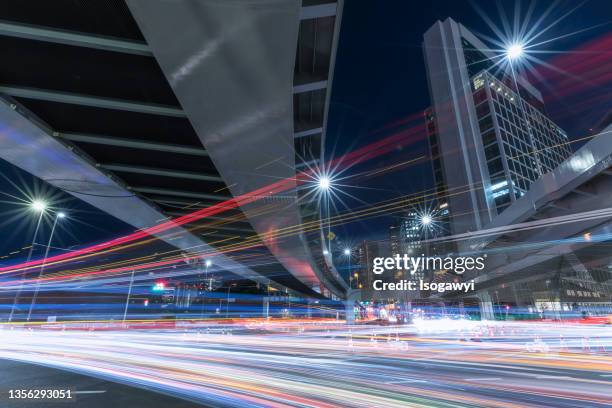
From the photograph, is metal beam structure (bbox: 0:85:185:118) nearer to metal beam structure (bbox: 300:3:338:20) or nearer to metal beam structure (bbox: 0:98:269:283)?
metal beam structure (bbox: 0:98:269:283)

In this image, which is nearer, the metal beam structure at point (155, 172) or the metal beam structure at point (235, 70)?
the metal beam structure at point (235, 70)

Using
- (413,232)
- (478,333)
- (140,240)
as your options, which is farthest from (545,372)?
(413,232)

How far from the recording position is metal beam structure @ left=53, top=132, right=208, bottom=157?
29.3 ft

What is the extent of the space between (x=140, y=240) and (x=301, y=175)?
55.8 ft

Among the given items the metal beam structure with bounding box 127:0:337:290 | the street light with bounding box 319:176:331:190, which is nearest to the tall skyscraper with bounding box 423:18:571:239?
the street light with bounding box 319:176:331:190

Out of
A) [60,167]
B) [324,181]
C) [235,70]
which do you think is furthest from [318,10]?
[60,167]

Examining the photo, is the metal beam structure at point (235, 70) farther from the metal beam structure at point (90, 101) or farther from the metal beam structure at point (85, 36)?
the metal beam structure at point (90, 101)

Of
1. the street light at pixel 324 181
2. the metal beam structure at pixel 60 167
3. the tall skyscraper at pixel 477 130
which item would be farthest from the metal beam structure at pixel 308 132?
the tall skyscraper at pixel 477 130

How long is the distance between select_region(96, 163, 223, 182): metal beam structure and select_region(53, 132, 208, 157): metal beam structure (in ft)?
5.28

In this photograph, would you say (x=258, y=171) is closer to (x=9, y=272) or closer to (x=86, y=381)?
(x=86, y=381)

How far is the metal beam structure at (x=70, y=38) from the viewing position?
546 centimetres

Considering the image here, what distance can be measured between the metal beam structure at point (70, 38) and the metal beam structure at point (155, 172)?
→ 5876 millimetres

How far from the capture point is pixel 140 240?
2294cm

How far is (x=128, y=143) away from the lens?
31.4 feet
